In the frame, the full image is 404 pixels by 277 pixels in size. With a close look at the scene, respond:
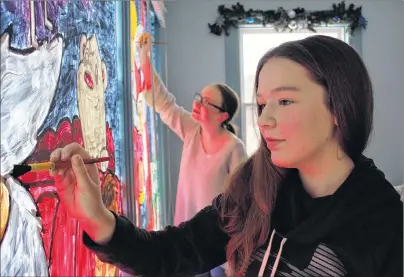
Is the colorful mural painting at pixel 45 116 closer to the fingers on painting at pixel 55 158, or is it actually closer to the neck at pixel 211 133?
the fingers on painting at pixel 55 158

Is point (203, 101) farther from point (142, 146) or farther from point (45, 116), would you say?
point (45, 116)

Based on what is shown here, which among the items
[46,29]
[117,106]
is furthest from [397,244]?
[117,106]

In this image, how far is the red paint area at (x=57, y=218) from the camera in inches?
20.7

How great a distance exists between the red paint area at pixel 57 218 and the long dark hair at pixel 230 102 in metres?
0.27

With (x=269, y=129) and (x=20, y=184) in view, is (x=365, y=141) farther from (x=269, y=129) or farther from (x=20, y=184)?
(x=20, y=184)

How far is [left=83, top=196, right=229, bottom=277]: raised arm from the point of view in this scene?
1.66 feet

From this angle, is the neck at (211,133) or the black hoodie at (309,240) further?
the neck at (211,133)

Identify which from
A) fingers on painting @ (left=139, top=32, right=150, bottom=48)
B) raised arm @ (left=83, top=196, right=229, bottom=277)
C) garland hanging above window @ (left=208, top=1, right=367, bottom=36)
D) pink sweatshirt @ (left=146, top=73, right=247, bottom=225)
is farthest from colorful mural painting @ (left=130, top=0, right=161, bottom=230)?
raised arm @ (left=83, top=196, right=229, bottom=277)

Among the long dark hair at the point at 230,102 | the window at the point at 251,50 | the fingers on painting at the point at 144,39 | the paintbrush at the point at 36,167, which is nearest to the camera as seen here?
the paintbrush at the point at 36,167

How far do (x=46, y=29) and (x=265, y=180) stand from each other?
1.04 ft

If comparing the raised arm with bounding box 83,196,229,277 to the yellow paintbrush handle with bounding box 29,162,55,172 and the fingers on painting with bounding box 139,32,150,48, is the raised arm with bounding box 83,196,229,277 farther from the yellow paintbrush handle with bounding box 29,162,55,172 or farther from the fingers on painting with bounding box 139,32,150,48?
the fingers on painting with bounding box 139,32,150,48

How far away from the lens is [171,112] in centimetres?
89

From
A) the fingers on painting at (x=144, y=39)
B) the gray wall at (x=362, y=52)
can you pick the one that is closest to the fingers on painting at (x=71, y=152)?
the gray wall at (x=362, y=52)

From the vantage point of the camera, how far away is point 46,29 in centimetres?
55
